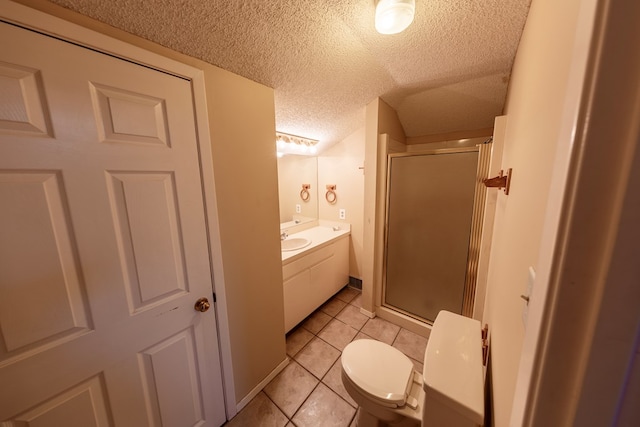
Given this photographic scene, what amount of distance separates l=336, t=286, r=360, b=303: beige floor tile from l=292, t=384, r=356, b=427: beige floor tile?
1089 mm

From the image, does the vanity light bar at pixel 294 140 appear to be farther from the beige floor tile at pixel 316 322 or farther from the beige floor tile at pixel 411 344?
the beige floor tile at pixel 411 344

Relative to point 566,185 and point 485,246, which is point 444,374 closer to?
point 566,185

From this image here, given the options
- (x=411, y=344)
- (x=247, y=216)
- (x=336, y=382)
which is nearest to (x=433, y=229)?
(x=411, y=344)

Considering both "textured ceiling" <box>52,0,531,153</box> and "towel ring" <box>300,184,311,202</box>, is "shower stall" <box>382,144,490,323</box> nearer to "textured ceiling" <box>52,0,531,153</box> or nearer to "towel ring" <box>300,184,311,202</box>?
"textured ceiling" <box>52,0,531,153</box>

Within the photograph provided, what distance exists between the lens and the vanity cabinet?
1.80 m

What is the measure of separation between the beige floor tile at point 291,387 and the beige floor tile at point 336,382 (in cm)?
9

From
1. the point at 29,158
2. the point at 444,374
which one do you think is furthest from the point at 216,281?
the point at 444,374

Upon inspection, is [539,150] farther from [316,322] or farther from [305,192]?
[305,192]

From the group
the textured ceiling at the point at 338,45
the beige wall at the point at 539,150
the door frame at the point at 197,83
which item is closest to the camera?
the beige wall at the point at 539,150

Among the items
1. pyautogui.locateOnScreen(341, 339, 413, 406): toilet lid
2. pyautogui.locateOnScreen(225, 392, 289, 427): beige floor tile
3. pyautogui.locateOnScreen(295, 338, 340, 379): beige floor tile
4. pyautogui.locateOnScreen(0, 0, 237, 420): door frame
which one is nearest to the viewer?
pyautogui.locateOnScreen(0, 0, 237, 420): door frame

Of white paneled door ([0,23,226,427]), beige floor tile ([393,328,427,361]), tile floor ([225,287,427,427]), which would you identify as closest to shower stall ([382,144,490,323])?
beige floor tile ([393,328,427,361])

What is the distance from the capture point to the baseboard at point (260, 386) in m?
1.30

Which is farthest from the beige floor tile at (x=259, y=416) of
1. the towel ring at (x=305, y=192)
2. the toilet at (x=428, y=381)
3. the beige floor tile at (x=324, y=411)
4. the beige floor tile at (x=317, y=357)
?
the towel ring at (x=305, y=192)

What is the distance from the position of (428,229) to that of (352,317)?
1.16m
